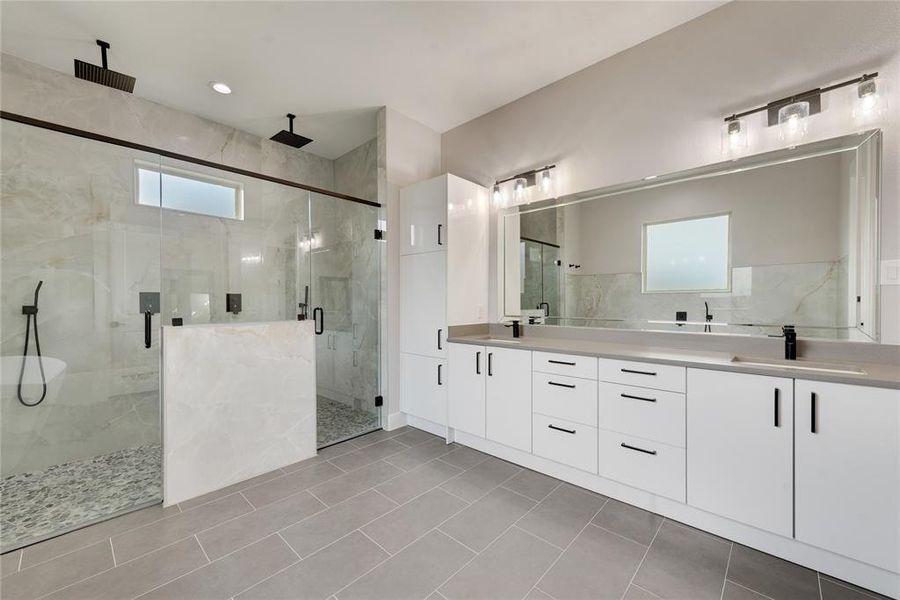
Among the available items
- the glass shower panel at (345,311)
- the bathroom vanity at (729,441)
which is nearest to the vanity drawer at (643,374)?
the bathroom vanity at (729,441)

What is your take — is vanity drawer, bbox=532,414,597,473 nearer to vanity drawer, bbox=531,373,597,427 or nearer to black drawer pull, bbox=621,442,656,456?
vanity drawer, bbox=531,373,597,427

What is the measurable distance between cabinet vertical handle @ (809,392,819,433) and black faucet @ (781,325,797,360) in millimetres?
464

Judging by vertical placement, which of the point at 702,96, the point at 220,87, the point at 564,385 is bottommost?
the point at 564,385

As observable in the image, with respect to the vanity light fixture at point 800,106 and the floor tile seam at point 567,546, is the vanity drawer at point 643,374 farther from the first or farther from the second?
the vanity light fixture at point 800,106

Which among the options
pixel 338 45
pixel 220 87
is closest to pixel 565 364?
pixel 338 45

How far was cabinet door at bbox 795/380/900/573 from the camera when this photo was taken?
1.36 metres

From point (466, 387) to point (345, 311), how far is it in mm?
1337

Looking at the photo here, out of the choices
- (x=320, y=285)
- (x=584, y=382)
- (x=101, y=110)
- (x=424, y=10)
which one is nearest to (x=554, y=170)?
(x=424, y=10)

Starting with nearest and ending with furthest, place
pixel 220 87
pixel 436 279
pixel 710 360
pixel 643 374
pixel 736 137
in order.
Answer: pixel 710 360, pixel 643 374, pixel 736 137, pixel 220 87, pixel 436 279

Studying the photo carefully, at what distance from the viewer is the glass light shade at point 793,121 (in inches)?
74.4

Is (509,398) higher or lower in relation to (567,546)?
higher

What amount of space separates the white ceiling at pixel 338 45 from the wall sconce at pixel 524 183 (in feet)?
2.34

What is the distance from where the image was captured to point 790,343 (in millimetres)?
1885

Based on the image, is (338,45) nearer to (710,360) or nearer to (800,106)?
(800,106)
